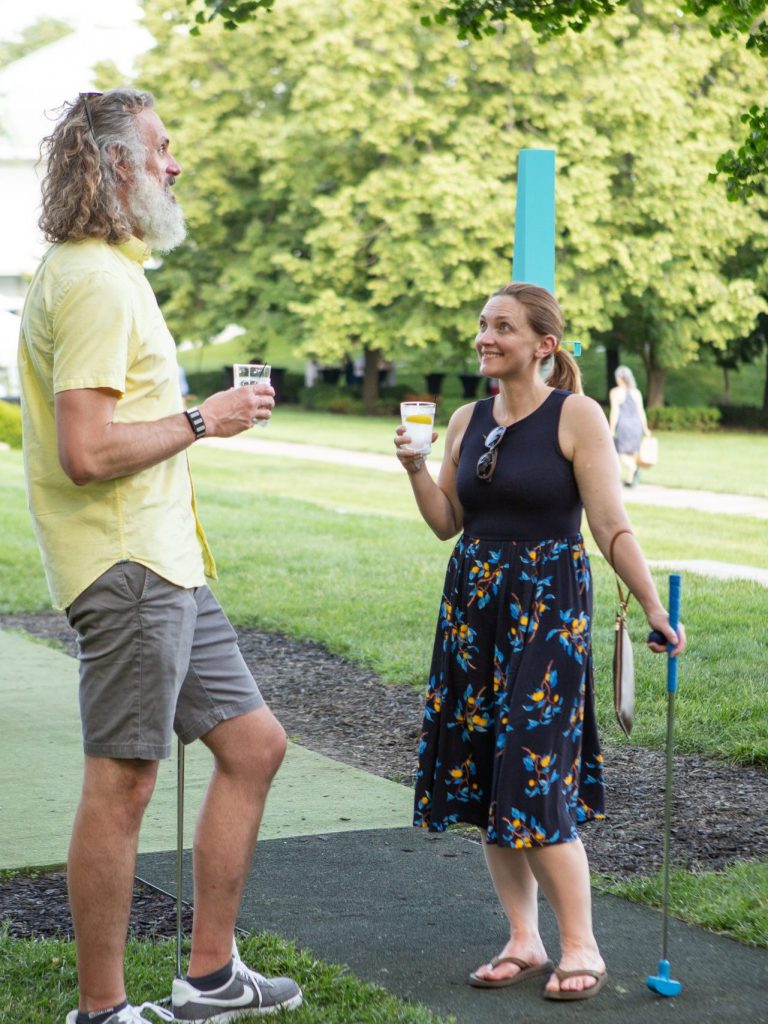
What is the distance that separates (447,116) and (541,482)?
34.5 metres

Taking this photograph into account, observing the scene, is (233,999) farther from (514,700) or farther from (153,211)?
(153,211)

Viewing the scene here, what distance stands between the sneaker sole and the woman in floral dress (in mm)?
528

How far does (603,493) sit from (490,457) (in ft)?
1.04

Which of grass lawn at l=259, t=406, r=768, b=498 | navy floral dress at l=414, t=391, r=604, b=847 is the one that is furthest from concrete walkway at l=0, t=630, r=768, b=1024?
grass lawn at l=259, t=406, r=768, b=498

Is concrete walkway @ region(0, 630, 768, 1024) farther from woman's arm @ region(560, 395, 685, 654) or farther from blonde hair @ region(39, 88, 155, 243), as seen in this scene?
blonde hair @ region(39, 88, 155, 243)

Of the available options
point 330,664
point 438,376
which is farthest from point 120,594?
point 438,376

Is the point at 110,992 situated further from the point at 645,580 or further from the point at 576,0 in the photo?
the point at 576,0

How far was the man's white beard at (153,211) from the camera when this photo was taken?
3.29 meters

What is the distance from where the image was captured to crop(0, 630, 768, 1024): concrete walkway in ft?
12.4

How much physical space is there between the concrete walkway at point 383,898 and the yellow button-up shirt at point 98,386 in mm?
1346

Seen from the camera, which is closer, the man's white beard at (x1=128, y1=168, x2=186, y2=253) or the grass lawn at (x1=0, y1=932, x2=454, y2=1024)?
the man's white beard at (x1=128, y1=168, x2=186, y2=253)

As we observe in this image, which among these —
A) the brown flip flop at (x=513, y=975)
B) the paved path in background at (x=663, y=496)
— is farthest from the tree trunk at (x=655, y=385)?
the brown flip flop at (x=513, y=975)

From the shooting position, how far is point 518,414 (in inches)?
155

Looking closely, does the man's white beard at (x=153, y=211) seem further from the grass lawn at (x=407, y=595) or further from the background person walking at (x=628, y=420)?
the background person walking at (x=628, y=420)
